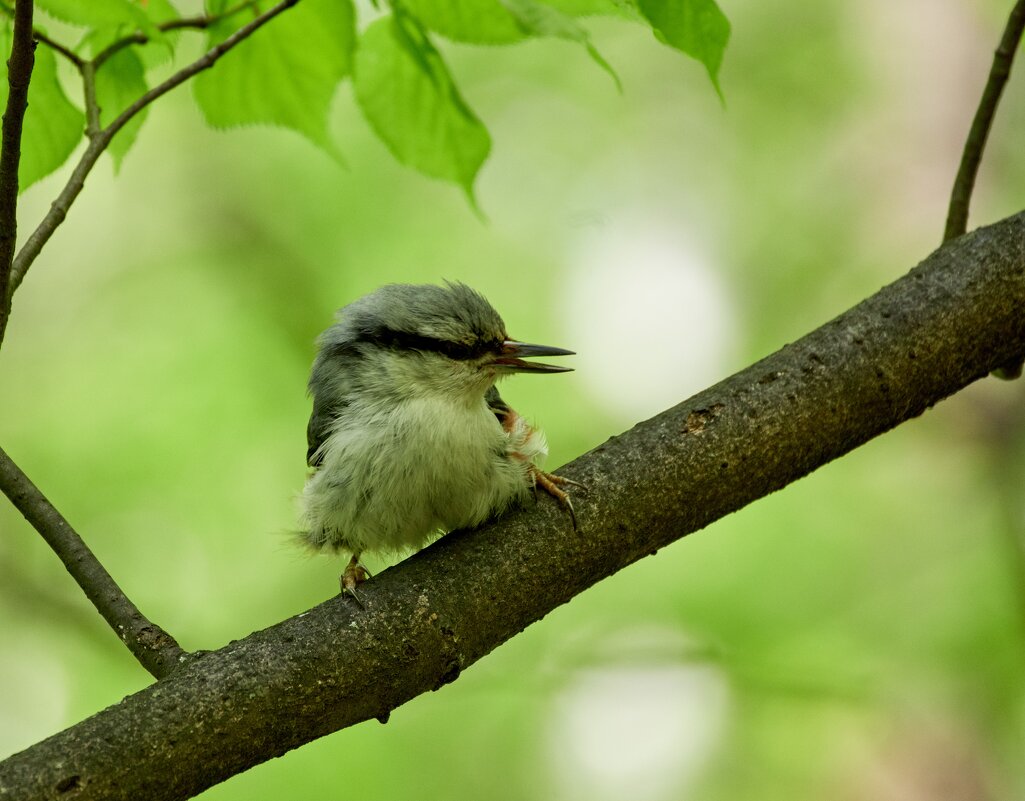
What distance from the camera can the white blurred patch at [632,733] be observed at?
3992 millimetres

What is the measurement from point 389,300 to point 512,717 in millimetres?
1975

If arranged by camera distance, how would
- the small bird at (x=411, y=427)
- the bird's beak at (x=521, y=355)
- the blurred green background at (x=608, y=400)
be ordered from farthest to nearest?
the blurred green background at (x=608, y=400) → the bird's beak at (x=521, y=355) → the small bird at (x=411, y=427)

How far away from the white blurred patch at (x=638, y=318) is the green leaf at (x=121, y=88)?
2.48 m

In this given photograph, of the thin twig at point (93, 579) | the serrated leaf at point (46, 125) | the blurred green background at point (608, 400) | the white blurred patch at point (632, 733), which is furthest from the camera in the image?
the white blurred patch at point (632, 733)

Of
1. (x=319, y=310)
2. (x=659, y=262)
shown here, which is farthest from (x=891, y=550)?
(x=319, y=310)

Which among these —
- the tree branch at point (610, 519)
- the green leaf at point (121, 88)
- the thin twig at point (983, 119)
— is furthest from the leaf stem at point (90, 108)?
the thin twig at point (983, 119)

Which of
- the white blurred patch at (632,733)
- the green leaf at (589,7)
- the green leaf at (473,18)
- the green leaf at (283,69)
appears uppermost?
the green leaf at (283,69)

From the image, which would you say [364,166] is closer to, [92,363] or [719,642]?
[92,363]

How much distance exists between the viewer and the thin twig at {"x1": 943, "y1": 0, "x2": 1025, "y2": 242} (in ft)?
7.68

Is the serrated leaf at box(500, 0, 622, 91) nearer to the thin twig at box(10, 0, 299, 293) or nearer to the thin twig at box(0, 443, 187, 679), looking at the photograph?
the thin twig at box(10, 0, 299, 293)

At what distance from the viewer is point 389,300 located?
105 inches

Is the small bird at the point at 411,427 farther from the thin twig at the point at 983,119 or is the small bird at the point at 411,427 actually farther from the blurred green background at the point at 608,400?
the blurred green background at the point at 608,400

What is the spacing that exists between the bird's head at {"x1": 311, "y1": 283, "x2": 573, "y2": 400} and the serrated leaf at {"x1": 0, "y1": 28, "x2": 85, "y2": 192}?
0.87 m

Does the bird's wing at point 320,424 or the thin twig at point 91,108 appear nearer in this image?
the thin twig at point 91,108
